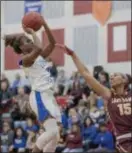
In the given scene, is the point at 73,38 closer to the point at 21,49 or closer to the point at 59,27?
the point at 59,27

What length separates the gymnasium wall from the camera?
19.9 m

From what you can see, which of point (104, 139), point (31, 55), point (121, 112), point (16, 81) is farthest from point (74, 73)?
point (121, 112)

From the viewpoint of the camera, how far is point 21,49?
9398 millimetres

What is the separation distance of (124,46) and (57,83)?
223 cm

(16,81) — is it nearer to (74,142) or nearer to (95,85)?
(74,142)

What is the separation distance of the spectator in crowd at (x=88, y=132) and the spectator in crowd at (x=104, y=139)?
173 millimetres

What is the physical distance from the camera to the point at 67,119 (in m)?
17.0

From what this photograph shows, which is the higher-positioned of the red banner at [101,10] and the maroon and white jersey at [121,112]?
the red banner at [101,10]

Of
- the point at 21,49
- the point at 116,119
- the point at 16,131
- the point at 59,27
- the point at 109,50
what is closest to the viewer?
the point at 116,119

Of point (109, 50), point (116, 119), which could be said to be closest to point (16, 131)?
point (109, 50)

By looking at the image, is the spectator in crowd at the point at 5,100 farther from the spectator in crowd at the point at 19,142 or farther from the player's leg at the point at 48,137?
the player's leg at the point at 48,137

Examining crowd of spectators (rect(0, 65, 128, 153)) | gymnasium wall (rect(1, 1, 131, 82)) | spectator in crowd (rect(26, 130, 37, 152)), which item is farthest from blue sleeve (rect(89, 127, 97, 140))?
gymnasium wall (rect(1, 1, 131, 82))

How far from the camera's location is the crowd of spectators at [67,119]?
52.4ft

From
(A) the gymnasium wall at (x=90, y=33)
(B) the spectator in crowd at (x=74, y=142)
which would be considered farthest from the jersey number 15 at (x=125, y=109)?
(A) the gymnasium wall at (x=90, y=33)
